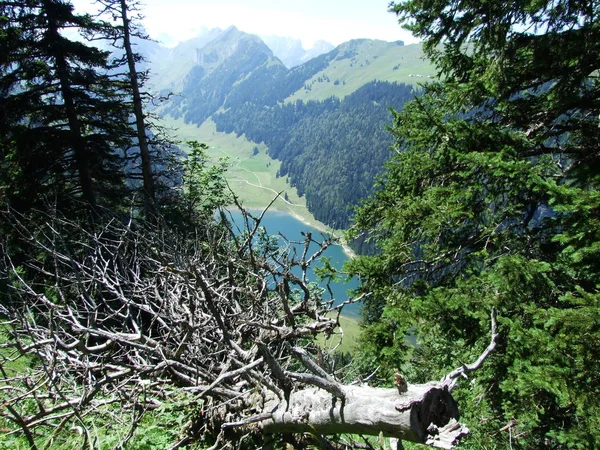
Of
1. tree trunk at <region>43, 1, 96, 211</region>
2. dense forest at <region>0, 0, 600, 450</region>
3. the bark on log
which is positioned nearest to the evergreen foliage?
dense forest at <region>0, 0, 600, 450</region>

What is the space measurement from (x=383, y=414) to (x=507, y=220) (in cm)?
418

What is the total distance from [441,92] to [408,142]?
125cm

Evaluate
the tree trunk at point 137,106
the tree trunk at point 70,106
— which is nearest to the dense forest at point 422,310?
the tree trunk at point 70,106

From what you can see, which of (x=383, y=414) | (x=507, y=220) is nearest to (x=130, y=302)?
(x=383, y=414)

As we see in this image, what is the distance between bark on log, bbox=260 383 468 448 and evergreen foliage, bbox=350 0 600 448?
139cm

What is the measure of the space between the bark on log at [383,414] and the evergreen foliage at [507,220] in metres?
1.39

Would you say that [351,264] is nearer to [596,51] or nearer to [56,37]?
[596,51]

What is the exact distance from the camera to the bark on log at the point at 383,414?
2.87 metres

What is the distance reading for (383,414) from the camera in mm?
3033

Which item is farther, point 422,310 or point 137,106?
point 137,106

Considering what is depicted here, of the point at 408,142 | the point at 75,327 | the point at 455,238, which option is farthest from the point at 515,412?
the point at 75,327

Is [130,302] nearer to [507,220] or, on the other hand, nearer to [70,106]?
[507,220]

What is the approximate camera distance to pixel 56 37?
11.0 m

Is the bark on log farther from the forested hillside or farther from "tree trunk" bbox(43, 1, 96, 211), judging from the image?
"tree trunk" bbox(43, 1, 96, 211)
